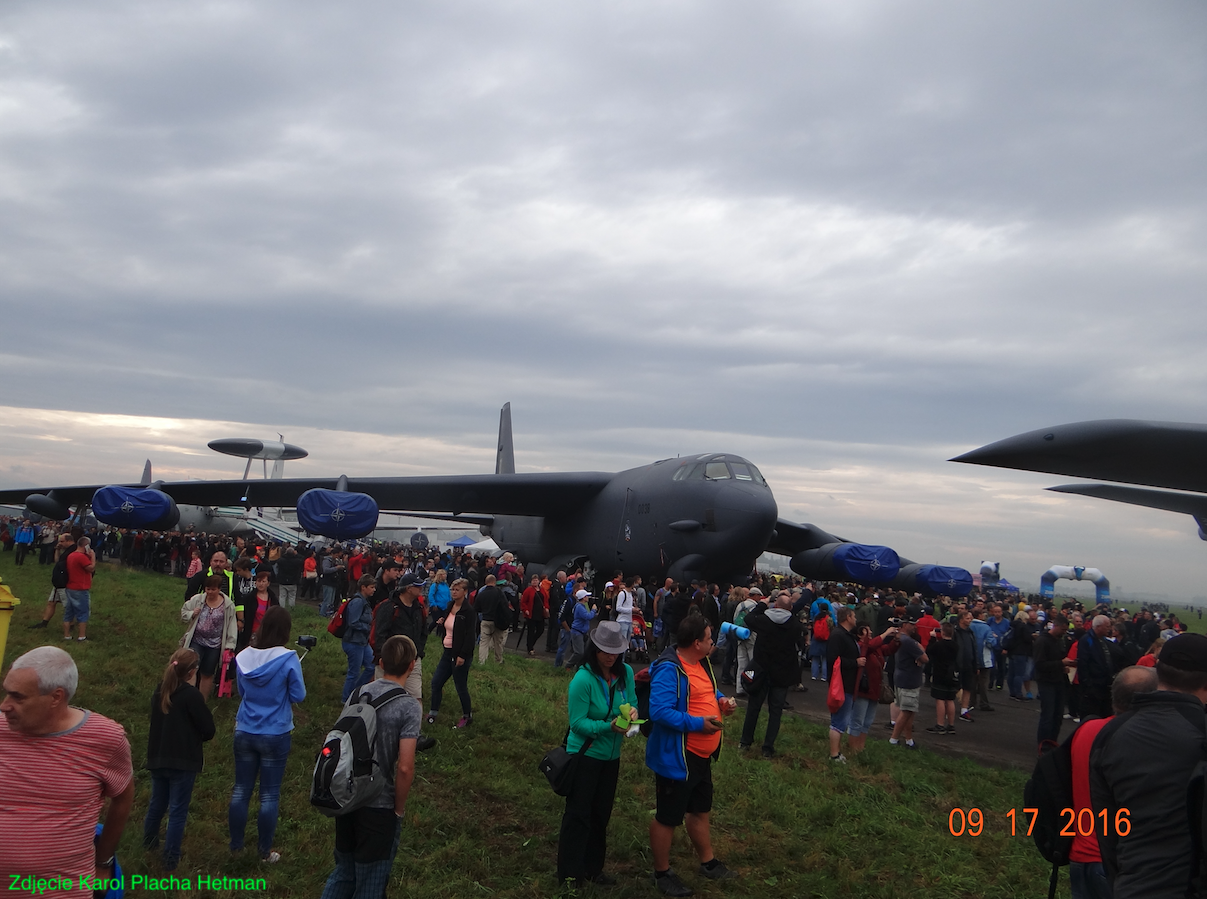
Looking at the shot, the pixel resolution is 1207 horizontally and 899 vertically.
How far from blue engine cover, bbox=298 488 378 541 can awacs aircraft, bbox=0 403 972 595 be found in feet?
0.06

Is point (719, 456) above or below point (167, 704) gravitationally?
above

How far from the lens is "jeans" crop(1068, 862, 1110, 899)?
3633 millimetres

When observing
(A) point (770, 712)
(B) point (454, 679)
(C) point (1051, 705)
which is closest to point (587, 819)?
(A) point (770, 712)

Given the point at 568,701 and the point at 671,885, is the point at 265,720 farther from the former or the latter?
the point at 671,885

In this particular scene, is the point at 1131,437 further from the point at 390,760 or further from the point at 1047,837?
the point at 390,760

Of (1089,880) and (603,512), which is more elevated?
(603,512)

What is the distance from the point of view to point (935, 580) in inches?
791

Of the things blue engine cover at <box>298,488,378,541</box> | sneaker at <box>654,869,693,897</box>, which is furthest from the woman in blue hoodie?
blue engine cover at <box>298,488,378,541</box>

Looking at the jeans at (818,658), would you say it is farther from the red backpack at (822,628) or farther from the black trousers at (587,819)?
the black trousers at (587,819)

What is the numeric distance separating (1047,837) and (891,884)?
2.31m

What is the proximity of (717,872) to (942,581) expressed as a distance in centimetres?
1688

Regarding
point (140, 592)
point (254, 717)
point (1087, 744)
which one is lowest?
point (140, 592)

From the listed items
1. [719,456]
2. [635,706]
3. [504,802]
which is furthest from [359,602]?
[719,456]

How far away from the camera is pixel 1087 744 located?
11.6 feet
